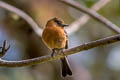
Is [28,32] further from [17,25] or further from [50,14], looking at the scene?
[50,14]

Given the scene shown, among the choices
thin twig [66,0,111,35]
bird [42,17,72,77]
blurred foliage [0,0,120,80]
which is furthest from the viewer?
blurred foliage [0,0,120,80]

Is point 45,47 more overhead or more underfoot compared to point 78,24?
more underfoot

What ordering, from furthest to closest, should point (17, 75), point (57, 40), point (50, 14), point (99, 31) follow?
point (99, 31), point (50, 14), point (17, 75), point (57, 40)

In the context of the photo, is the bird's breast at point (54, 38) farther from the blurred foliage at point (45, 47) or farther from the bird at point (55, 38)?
the blurred foliage at point (45, 47)

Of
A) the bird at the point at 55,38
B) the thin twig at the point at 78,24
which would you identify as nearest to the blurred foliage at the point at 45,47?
the thin twig at the point at 78,24

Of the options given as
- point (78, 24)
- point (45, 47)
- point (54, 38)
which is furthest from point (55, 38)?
point (45, 47)

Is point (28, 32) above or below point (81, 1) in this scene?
below

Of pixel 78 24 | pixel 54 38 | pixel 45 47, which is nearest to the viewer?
pixel 54 38

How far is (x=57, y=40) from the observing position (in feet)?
13.0

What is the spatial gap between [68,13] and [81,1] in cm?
42

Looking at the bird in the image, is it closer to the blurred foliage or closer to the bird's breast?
the bird's breast

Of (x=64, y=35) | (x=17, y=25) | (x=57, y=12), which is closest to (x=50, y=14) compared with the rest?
(x=57, y=12)

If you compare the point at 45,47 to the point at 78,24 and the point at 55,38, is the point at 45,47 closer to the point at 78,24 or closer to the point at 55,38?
the point at 78,24

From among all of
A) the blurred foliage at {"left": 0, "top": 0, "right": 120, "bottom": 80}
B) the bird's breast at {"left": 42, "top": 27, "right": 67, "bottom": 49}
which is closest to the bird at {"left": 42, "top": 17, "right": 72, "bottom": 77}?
the bird's breast at {"left": 42, "top": 27, "right": 67, "bottom": 49}
